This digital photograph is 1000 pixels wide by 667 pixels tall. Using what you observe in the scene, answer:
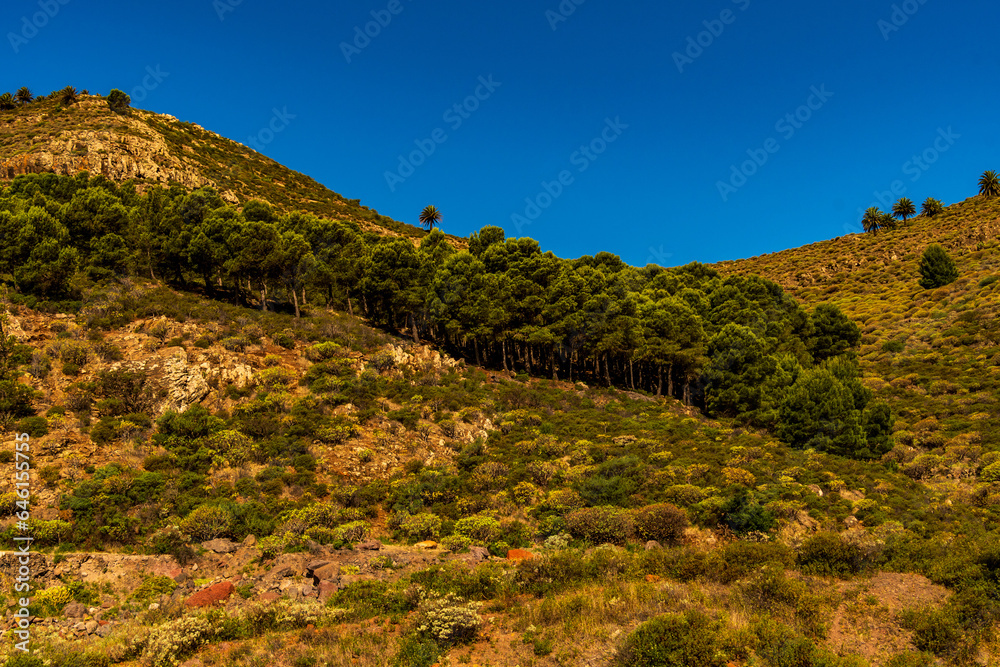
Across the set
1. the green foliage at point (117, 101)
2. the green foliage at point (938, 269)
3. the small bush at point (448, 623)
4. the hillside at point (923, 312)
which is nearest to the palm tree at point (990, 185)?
the hillside at point (923, 312)

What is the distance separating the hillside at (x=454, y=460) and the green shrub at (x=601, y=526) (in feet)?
0.38

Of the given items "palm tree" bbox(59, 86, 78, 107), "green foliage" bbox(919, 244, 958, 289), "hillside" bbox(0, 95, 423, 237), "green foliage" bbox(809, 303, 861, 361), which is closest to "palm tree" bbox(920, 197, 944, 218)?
"green foliage" bbox(919, 244, 958, 289)

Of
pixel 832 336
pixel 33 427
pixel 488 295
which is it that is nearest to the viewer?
pixel 33 427

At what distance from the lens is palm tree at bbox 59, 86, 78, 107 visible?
255 ft

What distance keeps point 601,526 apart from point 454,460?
31.2ft

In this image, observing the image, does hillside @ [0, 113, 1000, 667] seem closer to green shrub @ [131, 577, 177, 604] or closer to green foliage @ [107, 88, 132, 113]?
green shrub @ [131, 577, 177, 604]

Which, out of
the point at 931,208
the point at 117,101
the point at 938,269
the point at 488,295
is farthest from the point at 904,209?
the point at 117,101

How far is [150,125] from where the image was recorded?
78438 millimetres

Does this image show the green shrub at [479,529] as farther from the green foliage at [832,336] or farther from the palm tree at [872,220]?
the palm tree at [872,220]

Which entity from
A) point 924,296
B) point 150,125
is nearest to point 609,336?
point 924,296

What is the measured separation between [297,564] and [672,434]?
71.1 ft

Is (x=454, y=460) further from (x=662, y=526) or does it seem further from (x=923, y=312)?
(x=923, y=312)

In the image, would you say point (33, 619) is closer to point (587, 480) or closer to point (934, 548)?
point (587, 480)

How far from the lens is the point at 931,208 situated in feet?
305
